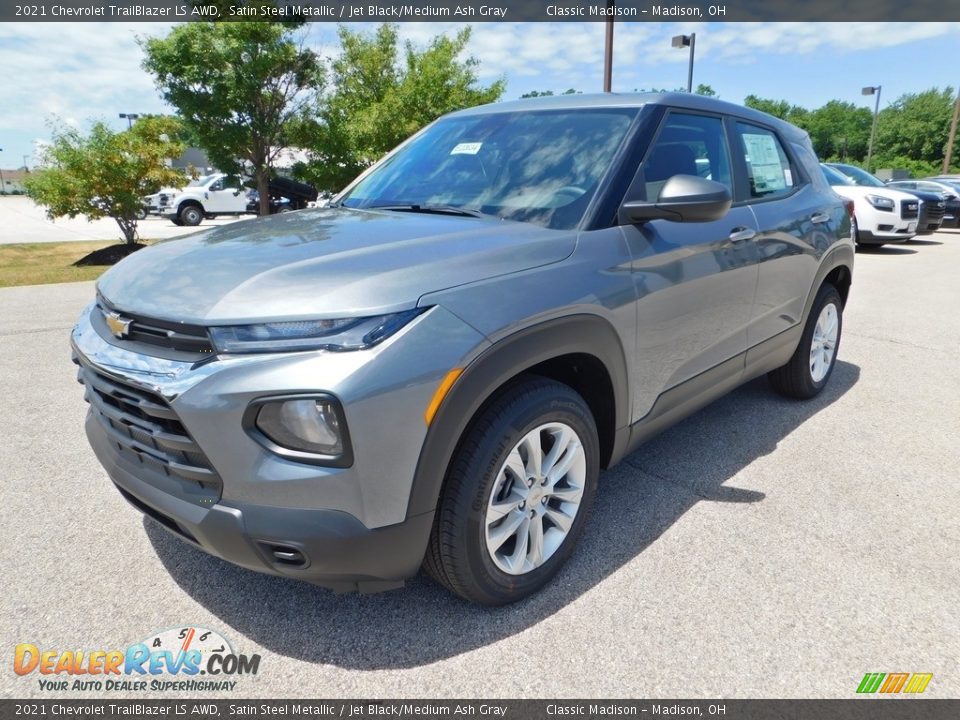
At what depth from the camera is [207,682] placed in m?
2.08

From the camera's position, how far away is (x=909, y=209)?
1289cm

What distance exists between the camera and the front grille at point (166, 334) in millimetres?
1901

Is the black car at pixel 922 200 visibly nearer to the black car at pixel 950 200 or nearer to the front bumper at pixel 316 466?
the black car at pixel 950 200

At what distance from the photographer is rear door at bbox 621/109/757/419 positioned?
2.69 m

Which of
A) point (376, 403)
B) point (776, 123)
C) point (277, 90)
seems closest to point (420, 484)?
point (376, 403)

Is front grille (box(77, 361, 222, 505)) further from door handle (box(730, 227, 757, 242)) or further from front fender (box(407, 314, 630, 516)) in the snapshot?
door handle (box(730, 227, 757, 242))

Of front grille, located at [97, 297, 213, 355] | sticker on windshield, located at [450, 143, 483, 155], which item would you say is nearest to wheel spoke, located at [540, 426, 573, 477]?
front grille, located at [97, 297, 213, 355]

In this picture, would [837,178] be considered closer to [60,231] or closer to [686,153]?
[686,153]

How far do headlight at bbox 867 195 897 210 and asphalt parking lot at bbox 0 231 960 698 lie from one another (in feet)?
35.3

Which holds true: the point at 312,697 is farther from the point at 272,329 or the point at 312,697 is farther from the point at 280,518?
the point at 272,329

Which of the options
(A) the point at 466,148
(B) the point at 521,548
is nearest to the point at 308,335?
(B) the point at 521,548

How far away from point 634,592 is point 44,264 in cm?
1341

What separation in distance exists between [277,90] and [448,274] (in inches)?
504

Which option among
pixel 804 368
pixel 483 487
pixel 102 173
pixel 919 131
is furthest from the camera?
pixel 919 131
